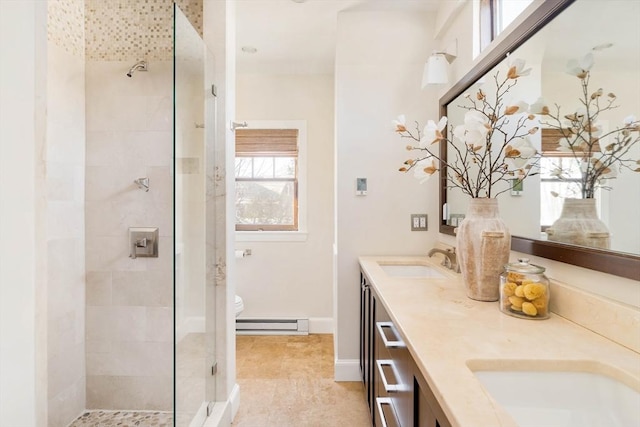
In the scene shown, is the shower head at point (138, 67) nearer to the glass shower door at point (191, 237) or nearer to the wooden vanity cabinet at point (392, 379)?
the glass shower door at point (191, 237)

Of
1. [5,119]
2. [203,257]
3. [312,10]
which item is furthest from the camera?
[312,10]

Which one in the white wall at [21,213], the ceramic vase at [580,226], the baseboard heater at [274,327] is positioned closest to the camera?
the white wall at [21,213]

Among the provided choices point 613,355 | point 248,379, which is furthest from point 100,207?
point 613,355

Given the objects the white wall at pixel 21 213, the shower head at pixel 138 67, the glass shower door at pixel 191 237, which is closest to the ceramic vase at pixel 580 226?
the white wall at pixel 21 213

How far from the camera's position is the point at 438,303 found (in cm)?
125

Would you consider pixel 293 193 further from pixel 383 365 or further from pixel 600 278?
pixel 600 278

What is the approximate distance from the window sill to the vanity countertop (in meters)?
2.11

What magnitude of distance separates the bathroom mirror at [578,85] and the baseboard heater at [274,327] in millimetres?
2330

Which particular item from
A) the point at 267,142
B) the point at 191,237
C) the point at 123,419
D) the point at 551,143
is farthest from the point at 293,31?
the point at 123,419

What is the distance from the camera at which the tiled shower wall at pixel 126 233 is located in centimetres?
190

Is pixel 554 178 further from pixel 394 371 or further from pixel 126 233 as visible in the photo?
pixel 126 233

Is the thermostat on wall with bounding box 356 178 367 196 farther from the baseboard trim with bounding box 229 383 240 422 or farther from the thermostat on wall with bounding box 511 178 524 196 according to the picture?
the baseboard trim with bounding box 229 383 240 422

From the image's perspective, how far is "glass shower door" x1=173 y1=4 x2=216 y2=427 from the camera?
1413 millimetres

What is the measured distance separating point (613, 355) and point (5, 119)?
132 cm
